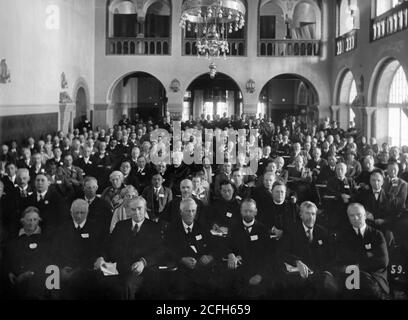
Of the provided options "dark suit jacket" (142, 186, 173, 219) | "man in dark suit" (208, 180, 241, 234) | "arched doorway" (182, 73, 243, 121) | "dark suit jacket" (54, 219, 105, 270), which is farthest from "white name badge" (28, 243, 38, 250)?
"arched doorway" (182, 73, 243, 121)

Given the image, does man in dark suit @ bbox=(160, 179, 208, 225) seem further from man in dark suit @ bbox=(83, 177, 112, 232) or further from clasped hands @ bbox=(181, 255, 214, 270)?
man in dark suit @ bbox=(83, 177, 112, 232)

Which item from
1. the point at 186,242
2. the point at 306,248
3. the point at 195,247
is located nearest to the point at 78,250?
the point at 186,242

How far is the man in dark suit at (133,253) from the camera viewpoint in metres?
5.75

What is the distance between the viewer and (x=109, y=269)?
5836mm

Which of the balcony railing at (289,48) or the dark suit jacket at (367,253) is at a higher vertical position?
the balcony railing at (289,48)

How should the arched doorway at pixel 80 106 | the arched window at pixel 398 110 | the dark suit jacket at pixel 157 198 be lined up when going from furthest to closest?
the arched doorway at pixel 80 106
the arched window at pixel 398 110
the dark suit jacket at pixel 157 198

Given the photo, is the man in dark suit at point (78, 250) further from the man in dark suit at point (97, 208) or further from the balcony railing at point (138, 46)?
the balcony railing at point (138, 46)

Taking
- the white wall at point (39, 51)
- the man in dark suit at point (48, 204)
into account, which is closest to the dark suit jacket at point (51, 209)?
the man in dark suit at point (48, 204)

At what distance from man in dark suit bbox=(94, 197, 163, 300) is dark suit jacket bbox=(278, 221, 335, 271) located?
1.56m

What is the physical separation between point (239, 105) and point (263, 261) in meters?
25.8

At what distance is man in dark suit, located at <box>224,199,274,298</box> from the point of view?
579 cm

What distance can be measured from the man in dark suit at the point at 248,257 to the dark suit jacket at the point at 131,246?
0.91m

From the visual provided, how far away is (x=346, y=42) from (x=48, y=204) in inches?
642

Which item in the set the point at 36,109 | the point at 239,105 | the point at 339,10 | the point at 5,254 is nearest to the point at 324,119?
A: the point at 339,10
